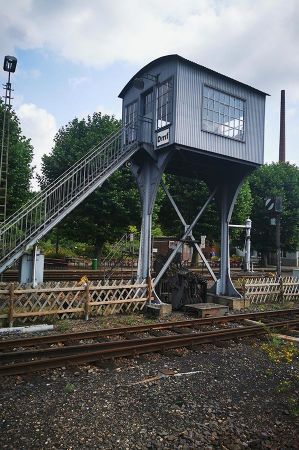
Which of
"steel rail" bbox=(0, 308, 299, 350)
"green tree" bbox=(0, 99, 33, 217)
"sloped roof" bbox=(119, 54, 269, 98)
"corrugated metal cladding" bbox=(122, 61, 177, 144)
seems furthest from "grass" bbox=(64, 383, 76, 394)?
"green tree" bbox=(0, 99, 33, 217)

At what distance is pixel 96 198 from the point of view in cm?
2603

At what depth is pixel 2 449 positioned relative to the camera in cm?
443

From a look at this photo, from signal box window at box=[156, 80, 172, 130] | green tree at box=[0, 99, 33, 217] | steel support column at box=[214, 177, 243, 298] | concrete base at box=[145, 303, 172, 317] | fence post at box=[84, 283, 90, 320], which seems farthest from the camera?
green tree at box=[0, 99, 33, 217]

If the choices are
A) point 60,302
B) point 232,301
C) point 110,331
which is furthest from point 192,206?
point 110,331

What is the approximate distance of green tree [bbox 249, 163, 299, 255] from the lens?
1553 inches

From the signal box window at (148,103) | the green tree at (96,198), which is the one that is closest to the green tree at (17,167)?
the green tree at (96,198)

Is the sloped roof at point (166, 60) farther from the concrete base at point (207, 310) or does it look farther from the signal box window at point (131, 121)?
the concrete base at point (207, 310)

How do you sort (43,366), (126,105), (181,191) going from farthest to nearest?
(181,191) < (126,105) < (43,366)

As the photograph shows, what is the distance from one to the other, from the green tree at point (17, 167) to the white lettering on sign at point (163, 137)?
12821mm

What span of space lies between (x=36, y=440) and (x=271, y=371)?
524 centimetres

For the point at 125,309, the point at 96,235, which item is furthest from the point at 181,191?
the point at 125,309

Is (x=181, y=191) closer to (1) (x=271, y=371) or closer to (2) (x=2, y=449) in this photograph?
(1) (x=271, y=371)

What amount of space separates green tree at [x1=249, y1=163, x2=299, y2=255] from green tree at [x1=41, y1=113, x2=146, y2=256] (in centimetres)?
1813

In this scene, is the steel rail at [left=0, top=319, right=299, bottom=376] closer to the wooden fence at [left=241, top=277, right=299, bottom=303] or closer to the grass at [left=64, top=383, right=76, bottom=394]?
the grass at [left=64, top=383, right=76, bottom=394]
